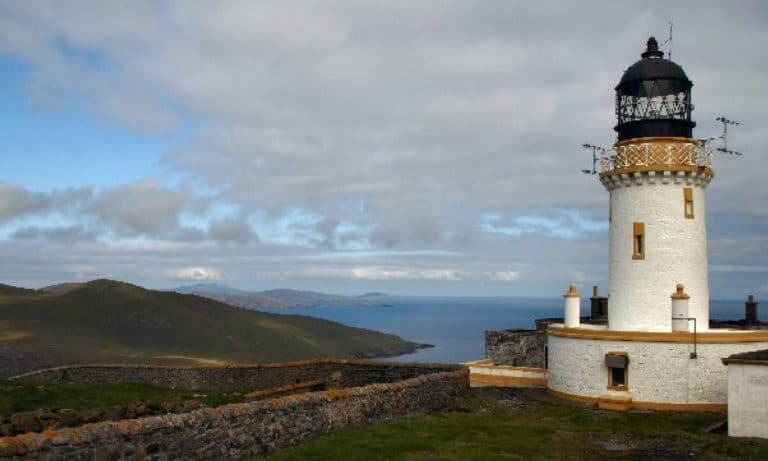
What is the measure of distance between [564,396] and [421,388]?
6369 mm

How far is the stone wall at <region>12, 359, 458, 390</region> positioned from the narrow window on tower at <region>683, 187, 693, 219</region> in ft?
32.2

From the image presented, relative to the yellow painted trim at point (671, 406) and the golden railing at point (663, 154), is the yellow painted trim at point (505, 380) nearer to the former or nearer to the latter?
the yellow painted trim at point (671, 406)

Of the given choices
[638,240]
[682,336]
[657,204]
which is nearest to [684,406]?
[682,336]

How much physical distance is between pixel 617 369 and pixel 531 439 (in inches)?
291

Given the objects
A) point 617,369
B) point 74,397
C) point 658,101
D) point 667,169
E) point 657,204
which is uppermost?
point 658,101

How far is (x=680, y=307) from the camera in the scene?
71.3 ft

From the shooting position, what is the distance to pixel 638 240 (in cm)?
2345

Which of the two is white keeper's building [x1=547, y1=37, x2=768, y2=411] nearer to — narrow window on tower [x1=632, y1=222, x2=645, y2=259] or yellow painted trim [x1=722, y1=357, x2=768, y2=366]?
narrow window on tower [x1=632, y1=222, x2=645, y2=259]

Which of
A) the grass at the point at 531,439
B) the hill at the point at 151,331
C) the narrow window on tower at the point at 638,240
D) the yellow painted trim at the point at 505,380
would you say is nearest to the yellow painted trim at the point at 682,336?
the grass at the point at 531,439

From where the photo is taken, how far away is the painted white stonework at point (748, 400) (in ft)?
55.3

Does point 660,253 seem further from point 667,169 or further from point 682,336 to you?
point 682,336

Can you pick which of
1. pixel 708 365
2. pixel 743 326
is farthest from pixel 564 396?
pixel 743 326

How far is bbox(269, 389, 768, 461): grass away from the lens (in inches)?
554

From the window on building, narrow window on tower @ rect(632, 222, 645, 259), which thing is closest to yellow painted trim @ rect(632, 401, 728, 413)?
the window on building
